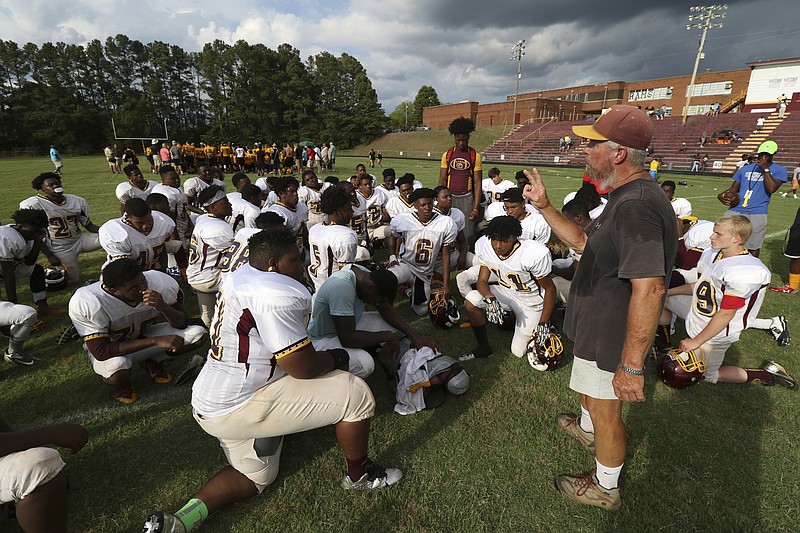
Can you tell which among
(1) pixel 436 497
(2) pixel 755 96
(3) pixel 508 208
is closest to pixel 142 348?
(1) pixel 436 497

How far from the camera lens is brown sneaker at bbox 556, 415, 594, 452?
3346mm

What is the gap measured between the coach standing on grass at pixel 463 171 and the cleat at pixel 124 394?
18.8 ft

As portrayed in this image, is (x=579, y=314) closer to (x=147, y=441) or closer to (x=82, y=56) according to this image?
(x=147, y=441)

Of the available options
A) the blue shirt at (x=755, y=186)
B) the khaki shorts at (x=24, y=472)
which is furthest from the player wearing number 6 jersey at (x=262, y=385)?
the blue shirt at (x=755, y=186)

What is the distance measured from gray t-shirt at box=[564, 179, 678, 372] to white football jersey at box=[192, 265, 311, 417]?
179 centimetres

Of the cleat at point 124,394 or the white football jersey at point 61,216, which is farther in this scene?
the white football jersey at point 61,216

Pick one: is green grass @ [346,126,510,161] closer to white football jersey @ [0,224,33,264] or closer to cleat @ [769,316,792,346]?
cleat @ [769,316,792,346]

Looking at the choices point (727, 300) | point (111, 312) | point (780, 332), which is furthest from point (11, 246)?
point (780, 332)

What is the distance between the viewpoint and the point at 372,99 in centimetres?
6856

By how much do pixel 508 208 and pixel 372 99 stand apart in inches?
2709

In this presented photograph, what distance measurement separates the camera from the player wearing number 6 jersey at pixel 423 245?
20.0 feet

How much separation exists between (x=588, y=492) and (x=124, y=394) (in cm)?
424

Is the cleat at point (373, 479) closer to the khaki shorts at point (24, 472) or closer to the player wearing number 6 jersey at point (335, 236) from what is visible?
the khaki shorts at point (24, 472)

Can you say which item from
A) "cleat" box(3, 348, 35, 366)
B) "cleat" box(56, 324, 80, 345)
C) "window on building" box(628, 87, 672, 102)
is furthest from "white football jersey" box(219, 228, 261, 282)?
"window on building" box(628, 87, 672, 102)
